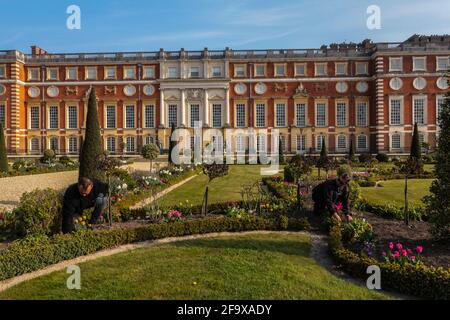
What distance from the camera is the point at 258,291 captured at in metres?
4.93

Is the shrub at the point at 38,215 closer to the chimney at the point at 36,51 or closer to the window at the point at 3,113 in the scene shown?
the window at the point at 3,113

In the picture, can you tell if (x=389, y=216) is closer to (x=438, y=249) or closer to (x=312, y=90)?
(x=438, y=249)

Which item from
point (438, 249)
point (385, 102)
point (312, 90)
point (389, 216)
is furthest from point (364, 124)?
point (438, 249)

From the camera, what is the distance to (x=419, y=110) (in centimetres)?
4022

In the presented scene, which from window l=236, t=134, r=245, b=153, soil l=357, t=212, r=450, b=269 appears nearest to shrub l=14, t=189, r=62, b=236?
soil l=357, t=212, r=450, b=269

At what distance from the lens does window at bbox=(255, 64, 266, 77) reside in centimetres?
4247

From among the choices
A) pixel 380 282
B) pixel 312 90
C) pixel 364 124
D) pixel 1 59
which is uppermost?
pixel 1 59

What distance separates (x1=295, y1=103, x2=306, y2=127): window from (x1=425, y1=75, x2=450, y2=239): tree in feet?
118

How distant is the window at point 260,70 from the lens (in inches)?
1672

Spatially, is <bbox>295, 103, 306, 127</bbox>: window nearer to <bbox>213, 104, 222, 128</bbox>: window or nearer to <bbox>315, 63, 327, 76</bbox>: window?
<bbox>315, 63, 327, 76</bbox>: window

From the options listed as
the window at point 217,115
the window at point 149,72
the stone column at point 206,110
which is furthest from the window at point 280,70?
the window at point 149,72

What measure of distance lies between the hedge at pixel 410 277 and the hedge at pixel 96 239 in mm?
3023
